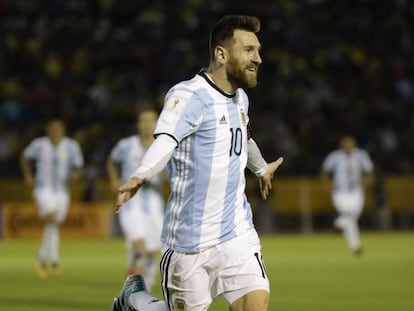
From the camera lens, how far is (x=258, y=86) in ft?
106

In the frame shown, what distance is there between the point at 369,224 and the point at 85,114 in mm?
8250

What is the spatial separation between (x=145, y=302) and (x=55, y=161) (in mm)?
12533

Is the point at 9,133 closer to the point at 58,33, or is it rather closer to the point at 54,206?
the point at 58,33

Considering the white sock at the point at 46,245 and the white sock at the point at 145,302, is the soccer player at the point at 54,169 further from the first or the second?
the white sock at the point at 145,302

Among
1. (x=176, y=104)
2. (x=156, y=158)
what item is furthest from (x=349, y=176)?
(x=156, y=158)

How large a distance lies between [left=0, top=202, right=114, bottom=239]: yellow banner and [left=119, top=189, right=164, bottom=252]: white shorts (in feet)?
46.3

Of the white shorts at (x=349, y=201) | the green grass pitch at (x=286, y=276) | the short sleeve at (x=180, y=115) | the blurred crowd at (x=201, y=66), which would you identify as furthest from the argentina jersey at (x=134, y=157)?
the blurred crowd at (x=201, y=66)

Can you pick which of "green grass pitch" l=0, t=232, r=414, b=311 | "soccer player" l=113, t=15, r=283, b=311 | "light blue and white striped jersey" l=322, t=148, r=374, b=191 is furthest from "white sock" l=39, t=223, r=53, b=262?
"soccer player" l=113, t=15, r=283, b=311

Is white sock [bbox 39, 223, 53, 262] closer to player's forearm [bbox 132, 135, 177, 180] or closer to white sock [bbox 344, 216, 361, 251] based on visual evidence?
white sock [bbox 344, 216, 361, 251]

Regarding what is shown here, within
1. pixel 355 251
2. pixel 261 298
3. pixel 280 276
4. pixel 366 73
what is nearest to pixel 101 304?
pixel 280 276

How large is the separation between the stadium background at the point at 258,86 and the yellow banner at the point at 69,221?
30mm

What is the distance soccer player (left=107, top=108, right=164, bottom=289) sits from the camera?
15445mm

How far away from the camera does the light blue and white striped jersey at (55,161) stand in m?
20.5

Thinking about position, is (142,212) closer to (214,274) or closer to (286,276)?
(286,276)
